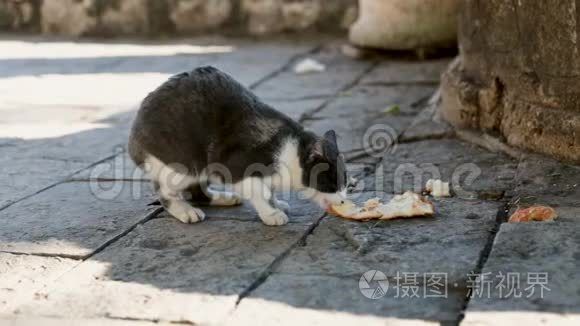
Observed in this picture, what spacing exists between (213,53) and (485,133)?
3855 mm

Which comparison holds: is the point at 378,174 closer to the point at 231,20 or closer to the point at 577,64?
the point at 577,64

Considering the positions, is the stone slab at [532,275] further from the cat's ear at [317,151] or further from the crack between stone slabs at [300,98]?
the crack between stone slabs at [300,98]

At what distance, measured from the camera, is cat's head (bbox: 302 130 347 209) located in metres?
3.77

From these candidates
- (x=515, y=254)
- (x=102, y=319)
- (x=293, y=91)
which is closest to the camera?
(x=102, y=319)

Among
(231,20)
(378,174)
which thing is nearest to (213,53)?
(231,20)

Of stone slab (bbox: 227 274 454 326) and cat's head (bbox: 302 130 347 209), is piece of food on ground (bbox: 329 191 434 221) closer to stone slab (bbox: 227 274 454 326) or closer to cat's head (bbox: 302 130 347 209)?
cat's head (bbox: 302 130 347 209)

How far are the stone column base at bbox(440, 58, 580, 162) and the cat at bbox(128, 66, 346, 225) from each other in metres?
1.24

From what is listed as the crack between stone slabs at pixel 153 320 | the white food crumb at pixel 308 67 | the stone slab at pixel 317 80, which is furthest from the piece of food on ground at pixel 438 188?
the white food crumb at pixel 308 67

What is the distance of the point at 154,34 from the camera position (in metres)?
9.27

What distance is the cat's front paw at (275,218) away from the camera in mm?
3893

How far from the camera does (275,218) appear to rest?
3.89 m

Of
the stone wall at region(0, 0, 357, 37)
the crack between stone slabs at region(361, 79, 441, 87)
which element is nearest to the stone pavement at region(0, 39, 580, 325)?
the crack between stone slabs at region(361, 79, 441, 87)

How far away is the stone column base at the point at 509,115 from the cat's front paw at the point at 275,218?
150cm

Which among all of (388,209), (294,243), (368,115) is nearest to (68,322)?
(294,243)
